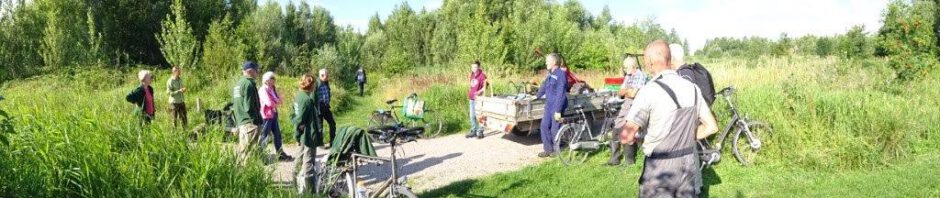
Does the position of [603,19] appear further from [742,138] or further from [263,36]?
[742,138]

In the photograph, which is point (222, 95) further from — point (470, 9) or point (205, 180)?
point (470, 9)

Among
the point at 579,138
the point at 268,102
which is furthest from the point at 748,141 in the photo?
the point at 268,102

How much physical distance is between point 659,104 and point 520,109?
5.05 meters

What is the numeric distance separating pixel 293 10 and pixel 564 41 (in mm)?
16905

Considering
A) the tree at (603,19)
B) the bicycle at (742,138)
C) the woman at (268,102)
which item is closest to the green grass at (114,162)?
the woman at (268,102)

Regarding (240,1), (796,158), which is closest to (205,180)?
(796,158)

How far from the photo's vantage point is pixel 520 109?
8.41m

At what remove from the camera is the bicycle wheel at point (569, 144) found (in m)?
7.28

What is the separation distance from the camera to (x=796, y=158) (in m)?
6.41

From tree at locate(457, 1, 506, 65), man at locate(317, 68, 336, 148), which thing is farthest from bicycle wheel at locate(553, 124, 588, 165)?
tree at locate(457, 1, 506, 65)

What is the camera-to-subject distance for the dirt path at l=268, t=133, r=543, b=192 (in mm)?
7004

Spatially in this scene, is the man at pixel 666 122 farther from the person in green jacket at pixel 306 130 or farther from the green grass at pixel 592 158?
the person in green jacket at pixel 306 130

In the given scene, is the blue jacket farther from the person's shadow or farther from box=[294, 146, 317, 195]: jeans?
box=[294, 146, 317, 195]: jeans

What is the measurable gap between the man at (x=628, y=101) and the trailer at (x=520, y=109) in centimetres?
153
